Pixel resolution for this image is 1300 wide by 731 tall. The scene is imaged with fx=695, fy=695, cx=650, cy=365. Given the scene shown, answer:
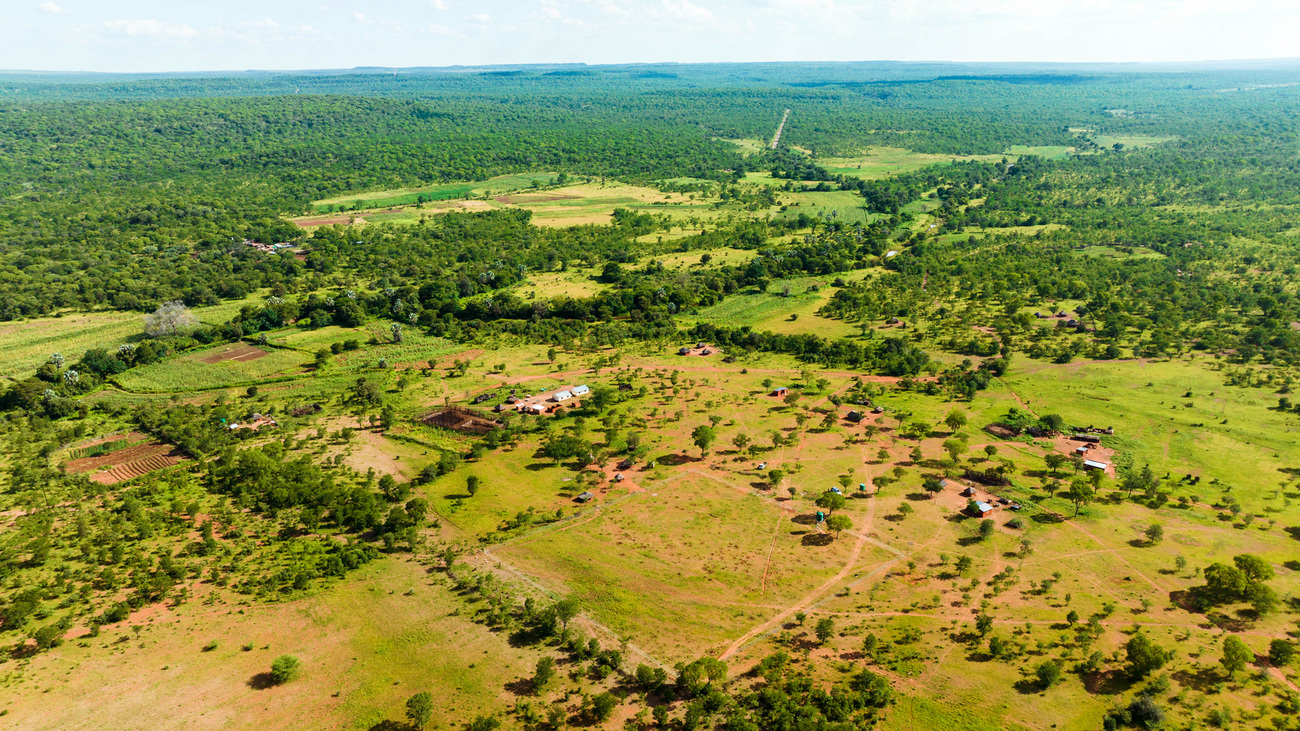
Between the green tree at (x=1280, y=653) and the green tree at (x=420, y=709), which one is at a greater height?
the green tree at (x=1280, y=653)

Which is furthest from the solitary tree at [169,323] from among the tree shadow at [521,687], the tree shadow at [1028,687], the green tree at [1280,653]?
the green tree at [1280,653]

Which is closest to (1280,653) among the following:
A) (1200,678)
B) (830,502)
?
(1200,678)

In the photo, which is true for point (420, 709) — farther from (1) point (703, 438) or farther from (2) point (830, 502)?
(1) point (703, 438)

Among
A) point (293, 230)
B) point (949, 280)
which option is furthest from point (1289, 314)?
point (293, 230)

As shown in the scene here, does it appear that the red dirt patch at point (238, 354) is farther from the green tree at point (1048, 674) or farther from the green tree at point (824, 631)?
the green tree at point (1048, 674)

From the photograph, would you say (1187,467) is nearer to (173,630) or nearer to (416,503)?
(416,503)
